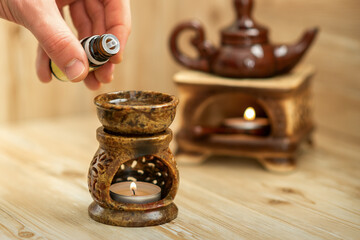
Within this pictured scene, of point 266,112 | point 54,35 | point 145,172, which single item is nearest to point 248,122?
point 266,112

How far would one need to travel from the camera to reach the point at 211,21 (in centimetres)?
194

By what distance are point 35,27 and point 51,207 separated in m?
0.37

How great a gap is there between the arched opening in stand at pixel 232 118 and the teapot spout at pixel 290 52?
4.5 inches

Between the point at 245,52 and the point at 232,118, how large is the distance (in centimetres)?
25

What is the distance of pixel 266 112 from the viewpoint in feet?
4.31

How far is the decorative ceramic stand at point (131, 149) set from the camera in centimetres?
90

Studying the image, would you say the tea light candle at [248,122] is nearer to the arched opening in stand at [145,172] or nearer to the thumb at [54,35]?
the arched opening in stand at [145,172]

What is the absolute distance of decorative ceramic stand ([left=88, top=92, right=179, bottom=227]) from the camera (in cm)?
90

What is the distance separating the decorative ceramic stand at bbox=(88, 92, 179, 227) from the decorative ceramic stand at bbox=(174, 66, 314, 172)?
329 mm

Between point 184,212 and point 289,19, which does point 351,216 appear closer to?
point 184,212

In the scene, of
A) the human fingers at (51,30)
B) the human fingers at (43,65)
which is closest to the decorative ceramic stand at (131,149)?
the human fingers at (51,30)

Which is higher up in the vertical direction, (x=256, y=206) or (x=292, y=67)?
(x=292, y=67)

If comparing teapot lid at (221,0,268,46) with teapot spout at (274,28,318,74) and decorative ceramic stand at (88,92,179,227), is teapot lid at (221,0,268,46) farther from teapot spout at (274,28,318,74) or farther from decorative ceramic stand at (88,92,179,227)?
decorative ceramic stand at (88,92,179,227)

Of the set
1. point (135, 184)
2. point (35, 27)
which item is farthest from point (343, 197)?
point (35, 27)
